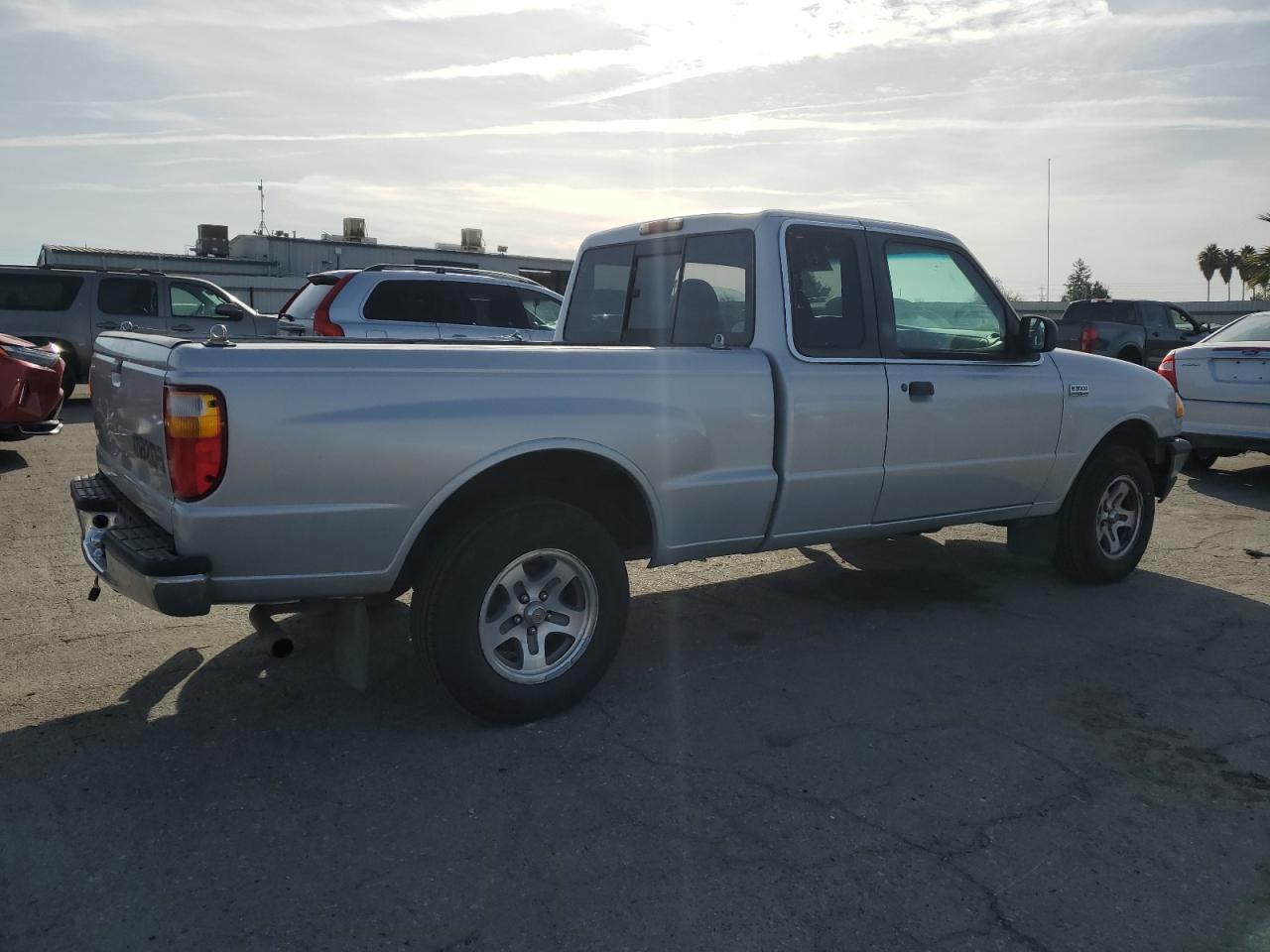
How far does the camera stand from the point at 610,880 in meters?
2.85

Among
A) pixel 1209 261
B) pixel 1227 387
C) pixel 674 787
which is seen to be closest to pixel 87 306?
pixel 674 787

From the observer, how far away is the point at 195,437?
10.4 feet

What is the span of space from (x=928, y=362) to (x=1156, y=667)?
1.75 m

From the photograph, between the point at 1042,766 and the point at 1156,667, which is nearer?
the point at 1042,766

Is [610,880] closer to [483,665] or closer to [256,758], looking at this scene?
[483,665]

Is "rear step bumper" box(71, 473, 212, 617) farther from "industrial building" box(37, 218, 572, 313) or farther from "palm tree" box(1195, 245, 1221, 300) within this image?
"palm tree" box(1195, 245, 1221, 300)

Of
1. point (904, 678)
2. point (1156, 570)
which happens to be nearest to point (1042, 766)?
point (904, 678)

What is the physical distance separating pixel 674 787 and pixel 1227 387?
8.20 m

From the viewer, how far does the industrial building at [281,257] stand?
36.6 metres

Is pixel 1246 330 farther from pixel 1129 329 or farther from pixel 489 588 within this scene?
pixel 489 588

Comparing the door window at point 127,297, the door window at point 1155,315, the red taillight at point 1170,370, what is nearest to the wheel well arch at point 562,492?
the red taillight at point 1170,370

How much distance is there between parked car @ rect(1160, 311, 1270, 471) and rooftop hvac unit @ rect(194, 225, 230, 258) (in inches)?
1497

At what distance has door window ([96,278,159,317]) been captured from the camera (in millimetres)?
14609

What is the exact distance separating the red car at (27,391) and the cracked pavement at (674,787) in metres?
3.83
